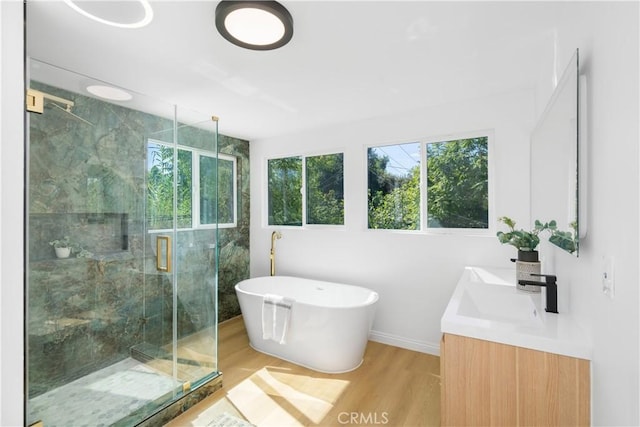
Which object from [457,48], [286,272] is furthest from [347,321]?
[457,48]

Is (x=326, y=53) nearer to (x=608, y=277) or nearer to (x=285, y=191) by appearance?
(x=608, y=277)

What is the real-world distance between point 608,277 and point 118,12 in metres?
2.32

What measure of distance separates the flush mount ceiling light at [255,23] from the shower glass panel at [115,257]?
1.06 m

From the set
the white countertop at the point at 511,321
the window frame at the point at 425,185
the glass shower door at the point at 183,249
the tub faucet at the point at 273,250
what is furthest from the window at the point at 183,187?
the white countertop at the point at 511,321

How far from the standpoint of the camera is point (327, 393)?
2295 mm

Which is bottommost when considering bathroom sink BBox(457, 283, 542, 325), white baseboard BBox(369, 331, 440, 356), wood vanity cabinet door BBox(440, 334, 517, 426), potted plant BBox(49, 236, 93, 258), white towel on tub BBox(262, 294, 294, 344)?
white baseboard BBox(369, 331, 440, 356)

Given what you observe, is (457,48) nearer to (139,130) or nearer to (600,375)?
(600,375)

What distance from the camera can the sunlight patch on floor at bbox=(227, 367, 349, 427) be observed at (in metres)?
2.03

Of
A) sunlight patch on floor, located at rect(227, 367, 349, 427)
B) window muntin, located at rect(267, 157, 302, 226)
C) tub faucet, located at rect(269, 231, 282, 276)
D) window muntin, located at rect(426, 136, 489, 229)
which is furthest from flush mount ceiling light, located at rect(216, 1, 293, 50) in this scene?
tub faucet, located at rect(269, 231, 282, 276)

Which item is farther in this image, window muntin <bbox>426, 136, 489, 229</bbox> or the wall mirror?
window muntin <bbox>426, 136, 489, 229</bbox>

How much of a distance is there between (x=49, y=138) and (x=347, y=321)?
2469mm

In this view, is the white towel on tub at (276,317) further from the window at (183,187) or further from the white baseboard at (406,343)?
the white baseboard at (406,343)

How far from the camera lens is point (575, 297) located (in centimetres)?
131

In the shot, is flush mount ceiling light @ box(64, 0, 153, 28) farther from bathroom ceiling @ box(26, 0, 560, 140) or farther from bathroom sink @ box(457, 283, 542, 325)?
bathroom sink @ box(457, 283, 542, 325)
